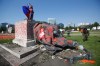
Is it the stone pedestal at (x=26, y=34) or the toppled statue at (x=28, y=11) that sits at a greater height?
the toppled statue at (x=28, y=11)

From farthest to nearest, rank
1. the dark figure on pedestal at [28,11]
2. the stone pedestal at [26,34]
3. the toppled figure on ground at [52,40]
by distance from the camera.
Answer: the dark figure on pedestal at [28,11] < the stone pedestal at [26,34] < the toppled figure on ground at [52,40]

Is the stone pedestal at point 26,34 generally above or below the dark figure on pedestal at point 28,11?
below

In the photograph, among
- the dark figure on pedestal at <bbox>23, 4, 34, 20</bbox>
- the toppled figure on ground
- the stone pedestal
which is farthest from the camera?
the dark figure on pedestal at <bbox>23, 4, 34, 20</bbox>

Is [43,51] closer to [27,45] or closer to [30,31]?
[27,45]

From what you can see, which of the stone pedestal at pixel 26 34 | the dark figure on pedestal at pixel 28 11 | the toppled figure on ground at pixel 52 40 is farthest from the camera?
the dark figure on pedestal at pixel 28 11

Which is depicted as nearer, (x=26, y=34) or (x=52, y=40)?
(x=52, y=40)

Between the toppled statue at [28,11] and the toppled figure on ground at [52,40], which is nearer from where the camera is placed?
the toppled figure on ground at [52,40]

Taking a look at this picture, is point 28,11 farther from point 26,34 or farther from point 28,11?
point 26,34

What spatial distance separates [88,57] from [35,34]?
5.70m

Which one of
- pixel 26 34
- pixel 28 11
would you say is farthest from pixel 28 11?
pixel 26 34

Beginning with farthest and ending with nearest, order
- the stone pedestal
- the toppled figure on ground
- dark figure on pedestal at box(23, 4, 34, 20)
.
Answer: dark figure on pedestal at box(23, 4, 34, 20) < the stone pedestal < the toppled figure on ground

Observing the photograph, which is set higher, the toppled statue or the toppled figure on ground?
the toppled statue

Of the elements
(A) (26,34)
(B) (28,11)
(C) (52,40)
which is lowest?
(C) (52,40)

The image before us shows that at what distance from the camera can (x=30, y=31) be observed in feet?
44.1
